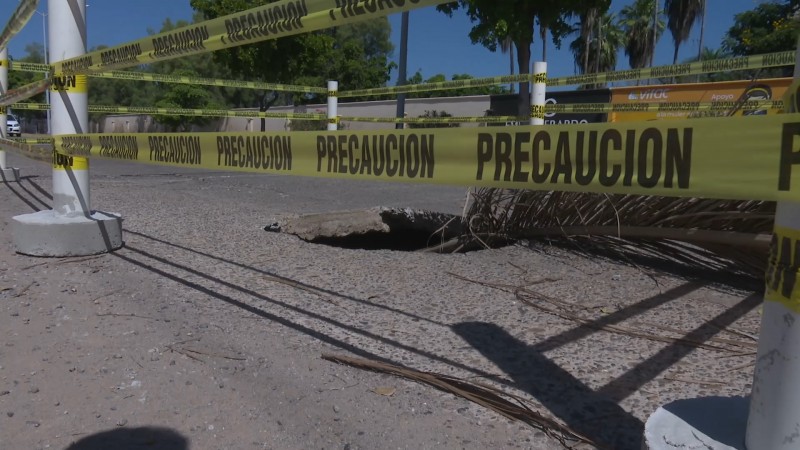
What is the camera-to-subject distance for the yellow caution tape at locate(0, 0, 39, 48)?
→ 229 inches

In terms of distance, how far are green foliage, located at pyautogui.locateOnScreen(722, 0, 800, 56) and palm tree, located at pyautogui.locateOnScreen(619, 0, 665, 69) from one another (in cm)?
1391

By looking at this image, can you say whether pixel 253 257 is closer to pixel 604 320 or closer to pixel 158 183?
pixel 604 320

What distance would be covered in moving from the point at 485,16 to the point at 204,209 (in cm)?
1197

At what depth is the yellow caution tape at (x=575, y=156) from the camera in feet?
4.83

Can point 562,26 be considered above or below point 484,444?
above

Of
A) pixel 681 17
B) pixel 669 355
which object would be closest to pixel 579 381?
pixel 669 355

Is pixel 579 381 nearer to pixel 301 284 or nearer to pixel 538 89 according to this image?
pixel 301 284

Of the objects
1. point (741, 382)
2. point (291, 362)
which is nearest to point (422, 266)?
point (291, 362)

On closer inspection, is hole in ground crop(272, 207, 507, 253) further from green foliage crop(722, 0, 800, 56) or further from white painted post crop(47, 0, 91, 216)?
green foliage crop(722, 0, 800, 56)

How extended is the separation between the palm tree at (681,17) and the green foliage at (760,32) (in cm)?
1236

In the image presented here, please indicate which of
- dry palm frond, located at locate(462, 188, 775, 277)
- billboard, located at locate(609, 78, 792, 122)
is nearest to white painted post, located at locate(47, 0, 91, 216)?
dry palm frond, located at locate(462, 188, 775, 277)

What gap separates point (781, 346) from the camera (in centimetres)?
151

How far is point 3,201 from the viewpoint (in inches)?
291

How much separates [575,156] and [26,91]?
250 inches
